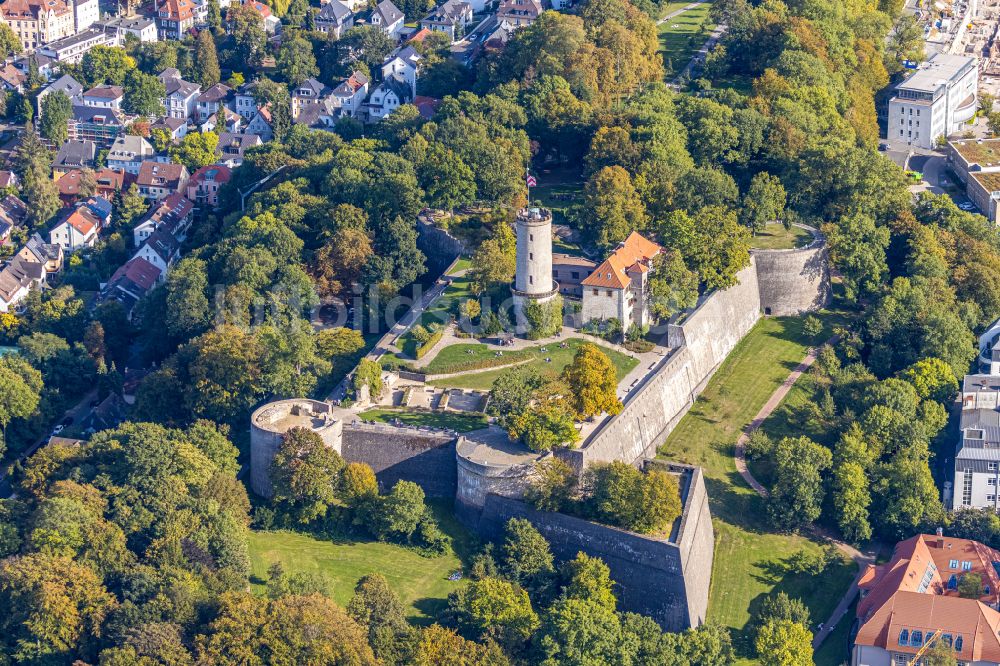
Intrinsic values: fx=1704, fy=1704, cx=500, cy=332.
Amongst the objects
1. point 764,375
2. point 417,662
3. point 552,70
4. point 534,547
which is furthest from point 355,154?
point 417,662

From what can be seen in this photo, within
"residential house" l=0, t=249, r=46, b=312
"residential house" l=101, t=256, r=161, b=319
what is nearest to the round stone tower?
"residential house" l=101, t=256, r=161, b=319

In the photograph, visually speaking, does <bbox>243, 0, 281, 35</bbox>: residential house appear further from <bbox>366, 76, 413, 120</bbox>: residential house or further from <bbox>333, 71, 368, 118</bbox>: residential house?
<bbox>366, 76, 413, 120</bbox>: residential house

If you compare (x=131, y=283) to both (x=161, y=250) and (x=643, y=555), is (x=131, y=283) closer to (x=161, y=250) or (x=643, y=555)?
(x=161, y=250)

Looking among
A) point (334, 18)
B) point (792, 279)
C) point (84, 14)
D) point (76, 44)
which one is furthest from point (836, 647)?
point (84, 14)

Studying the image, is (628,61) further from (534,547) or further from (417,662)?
(417,662)

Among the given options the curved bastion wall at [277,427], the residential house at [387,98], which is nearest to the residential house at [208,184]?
the residential house at [387,98]

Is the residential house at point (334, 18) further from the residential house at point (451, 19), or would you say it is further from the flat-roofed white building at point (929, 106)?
the flat-roofed white building at point (929, 106)
